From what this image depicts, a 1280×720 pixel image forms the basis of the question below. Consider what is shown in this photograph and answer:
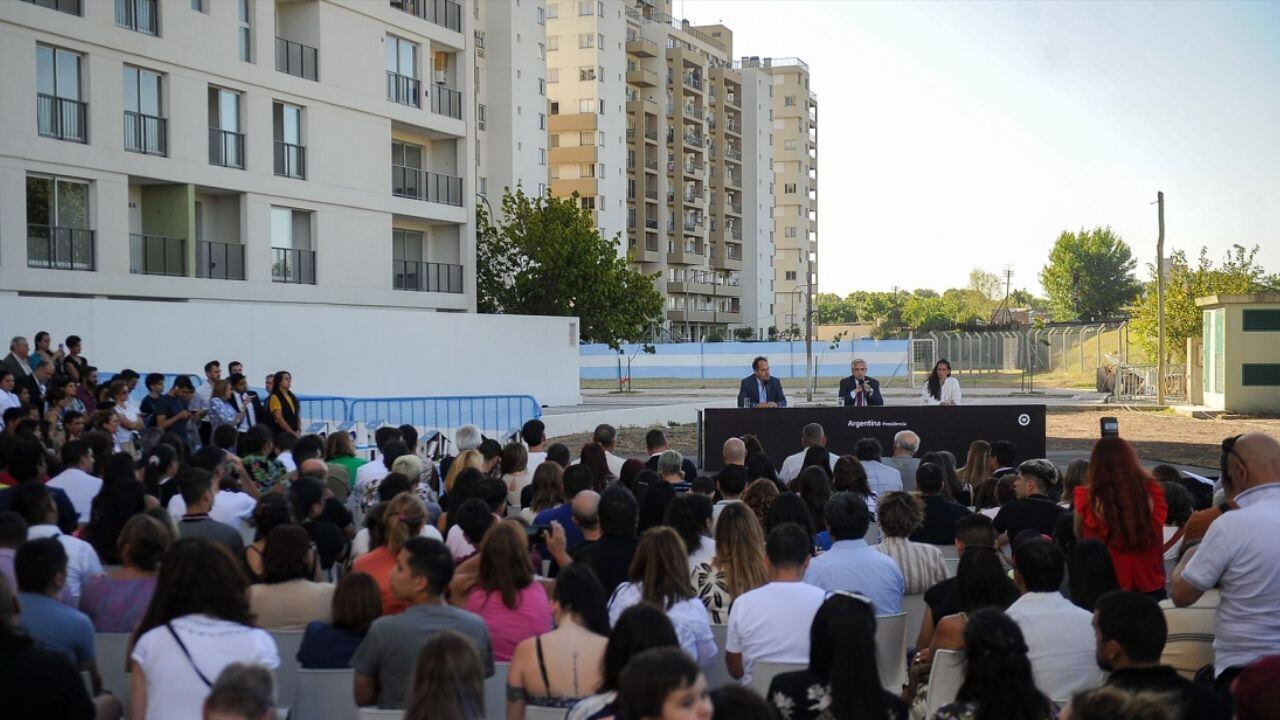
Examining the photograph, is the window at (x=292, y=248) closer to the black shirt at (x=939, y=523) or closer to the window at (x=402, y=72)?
the window at (x=402, y=72)

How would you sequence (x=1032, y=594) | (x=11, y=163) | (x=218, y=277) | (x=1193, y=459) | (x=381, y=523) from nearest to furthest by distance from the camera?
(x=1032, y=594), (x=381, y=523), (x=1193, y=459), (x=11, y=163), (x=218, y=277)

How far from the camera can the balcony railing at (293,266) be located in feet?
105

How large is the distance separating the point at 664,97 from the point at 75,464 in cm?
8342

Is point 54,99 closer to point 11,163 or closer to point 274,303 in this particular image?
point 11,163

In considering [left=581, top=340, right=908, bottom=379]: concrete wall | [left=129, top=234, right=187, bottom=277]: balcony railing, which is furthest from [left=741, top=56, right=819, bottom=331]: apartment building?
[left=129, top=234, right=187, bottom=277]: balcony railing

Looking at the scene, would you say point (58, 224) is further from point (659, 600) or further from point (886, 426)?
point (659, 600)

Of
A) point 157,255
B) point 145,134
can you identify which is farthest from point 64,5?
point 157,255

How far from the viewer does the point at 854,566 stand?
6.36 metres

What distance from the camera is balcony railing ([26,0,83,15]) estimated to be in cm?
2548

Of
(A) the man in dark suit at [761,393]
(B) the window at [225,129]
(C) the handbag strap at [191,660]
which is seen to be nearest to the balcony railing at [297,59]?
(B) the window at [225,129]

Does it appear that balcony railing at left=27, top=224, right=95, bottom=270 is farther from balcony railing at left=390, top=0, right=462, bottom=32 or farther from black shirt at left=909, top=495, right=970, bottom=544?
black shirt at left=909, top=495, right=970, bottom=544

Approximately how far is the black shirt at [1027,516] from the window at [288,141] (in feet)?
89.9

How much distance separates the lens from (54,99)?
25.5m

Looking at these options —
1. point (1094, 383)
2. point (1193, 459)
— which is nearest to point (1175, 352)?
point (1094, 383)
